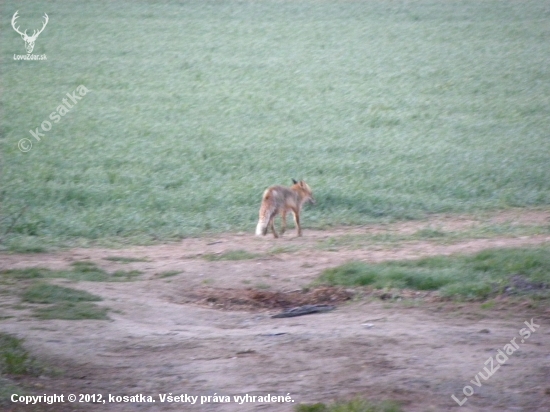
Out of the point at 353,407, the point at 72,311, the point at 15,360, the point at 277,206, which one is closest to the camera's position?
the point at 353,407

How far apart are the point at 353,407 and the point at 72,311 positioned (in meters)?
3.53

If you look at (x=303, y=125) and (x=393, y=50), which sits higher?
(x=393, y=50)

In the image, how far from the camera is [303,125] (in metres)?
21.4

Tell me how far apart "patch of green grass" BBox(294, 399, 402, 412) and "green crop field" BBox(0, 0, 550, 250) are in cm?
490

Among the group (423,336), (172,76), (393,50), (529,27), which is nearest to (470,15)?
(529,27)

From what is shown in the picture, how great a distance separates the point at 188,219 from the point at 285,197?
195 cm

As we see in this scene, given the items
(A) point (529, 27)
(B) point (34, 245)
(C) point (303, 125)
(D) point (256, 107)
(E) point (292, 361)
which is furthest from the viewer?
(A) point (529, 27)

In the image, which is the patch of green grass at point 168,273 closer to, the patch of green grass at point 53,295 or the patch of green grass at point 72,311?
the patch of green grass at point 53,295

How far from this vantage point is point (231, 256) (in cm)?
1091

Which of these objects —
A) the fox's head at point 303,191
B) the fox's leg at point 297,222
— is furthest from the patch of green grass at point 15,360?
the fox's head at point 303,191

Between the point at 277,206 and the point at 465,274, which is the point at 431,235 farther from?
the point at 465,274

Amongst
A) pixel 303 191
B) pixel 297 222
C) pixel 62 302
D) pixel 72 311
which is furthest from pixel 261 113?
pixel 72 311

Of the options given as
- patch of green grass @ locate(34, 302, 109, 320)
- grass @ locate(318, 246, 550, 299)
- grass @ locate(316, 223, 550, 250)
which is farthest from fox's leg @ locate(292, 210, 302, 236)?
patch of green grass @ locate(34, 302, 109, 320)

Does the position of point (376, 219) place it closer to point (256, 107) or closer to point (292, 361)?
point (292, 361)
